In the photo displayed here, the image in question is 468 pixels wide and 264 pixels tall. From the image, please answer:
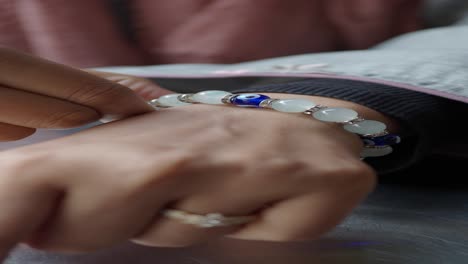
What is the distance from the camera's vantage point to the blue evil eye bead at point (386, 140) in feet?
1.25

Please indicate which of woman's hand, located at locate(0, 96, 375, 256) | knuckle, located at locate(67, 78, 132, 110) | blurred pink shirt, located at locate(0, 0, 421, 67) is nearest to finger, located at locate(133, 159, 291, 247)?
woman's hand, located at locate(0, 96, 375, 256)

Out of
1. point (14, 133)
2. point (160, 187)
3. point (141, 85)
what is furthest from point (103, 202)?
point (141, 85)

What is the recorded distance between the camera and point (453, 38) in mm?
573

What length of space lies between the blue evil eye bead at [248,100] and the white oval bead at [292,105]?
0.01 meters

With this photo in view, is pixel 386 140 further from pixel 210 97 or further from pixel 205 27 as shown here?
pixel 205 27

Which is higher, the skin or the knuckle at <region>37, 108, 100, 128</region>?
the knuckle at <region>37, 108, 100, 128</region>

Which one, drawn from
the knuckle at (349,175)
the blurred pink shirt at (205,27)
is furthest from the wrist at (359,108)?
the blurred pink shirt at (205,27)

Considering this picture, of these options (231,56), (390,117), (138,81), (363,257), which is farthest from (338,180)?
(231,56)

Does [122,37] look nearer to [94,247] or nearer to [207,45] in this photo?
[207,45]

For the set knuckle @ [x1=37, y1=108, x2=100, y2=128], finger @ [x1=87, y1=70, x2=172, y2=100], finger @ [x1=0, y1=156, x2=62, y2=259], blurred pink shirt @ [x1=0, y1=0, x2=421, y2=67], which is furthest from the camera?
blurred pink shirt @ [x1=0, y1=0, x2=421, y2=67]

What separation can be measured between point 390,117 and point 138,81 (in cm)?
25

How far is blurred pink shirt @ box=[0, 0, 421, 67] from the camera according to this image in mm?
742

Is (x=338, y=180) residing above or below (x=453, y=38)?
below

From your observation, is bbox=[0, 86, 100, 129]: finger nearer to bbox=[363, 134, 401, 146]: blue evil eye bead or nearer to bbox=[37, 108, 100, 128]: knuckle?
bbox=[37, 108, 100, 128]: knuckle
